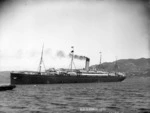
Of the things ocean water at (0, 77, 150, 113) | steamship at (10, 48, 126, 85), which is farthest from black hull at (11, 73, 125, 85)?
ocean water at (0, 77, 150, 113)

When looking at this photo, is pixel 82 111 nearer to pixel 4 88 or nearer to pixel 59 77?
pixel 4 88

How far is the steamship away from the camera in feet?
258

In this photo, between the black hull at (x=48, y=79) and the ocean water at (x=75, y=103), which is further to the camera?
the black hull at (x=48, y=79)

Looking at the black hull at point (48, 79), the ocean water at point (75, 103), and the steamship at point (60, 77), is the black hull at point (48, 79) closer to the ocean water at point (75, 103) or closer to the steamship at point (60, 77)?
the steamship at point (60, 77)

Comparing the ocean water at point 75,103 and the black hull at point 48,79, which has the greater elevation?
the black hull at point 48,79

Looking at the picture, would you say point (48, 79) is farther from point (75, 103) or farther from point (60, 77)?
point (75, 103)

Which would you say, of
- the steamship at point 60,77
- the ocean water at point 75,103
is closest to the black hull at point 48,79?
the steamship at point 60,77

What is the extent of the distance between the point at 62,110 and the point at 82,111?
215 cm

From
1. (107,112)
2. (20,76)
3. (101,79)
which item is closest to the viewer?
(107,112)

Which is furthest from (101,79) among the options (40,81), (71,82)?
(40,81)

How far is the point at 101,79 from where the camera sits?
103500 mm

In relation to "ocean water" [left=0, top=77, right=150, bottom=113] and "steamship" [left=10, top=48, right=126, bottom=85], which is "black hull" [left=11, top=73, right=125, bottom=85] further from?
"ocean water" [left=0, top=77, right=150, bottom=113]

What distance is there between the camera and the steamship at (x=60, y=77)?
78562 millimetres

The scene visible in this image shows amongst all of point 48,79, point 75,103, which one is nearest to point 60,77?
point 48,79
